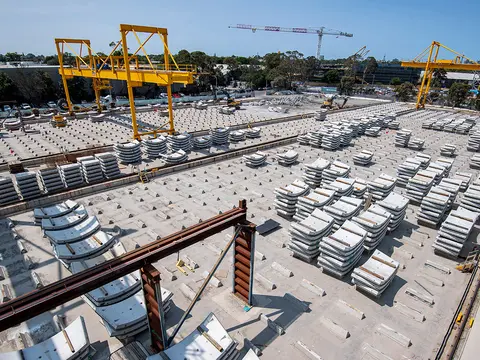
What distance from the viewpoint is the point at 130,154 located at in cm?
2219

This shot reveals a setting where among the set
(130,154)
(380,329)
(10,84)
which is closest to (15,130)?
(130,154)

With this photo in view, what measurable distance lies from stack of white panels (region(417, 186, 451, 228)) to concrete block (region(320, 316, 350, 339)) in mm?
8786

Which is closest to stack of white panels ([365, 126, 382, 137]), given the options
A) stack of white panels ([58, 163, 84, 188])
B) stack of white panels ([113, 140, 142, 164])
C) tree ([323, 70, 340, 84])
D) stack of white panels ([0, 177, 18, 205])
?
stack of white panels ([113, 140, 142, 164])

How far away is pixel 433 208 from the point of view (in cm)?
1433

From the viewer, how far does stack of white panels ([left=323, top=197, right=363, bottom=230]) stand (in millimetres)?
12815

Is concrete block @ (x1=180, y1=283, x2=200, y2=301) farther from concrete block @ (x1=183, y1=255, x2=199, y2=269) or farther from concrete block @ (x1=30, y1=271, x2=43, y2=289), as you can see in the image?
concrete block @ (x1=30, y1=271, x2=43, y2=289)

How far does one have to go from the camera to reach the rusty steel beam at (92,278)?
545 centimetres

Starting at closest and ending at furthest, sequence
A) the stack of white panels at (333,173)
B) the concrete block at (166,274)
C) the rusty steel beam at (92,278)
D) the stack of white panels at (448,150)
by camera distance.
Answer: the rusty steel beam at (92,278) < the concrete block at (166,274) < the stack of white panels at (333,173) < the stack of white panels at (448,150)

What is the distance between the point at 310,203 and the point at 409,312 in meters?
5.70

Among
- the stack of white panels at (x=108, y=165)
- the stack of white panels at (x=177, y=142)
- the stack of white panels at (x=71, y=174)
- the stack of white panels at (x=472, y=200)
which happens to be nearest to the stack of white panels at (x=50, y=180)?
the stack of white panels at (x=71, y=174)

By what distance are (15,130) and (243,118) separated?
90.6 feet

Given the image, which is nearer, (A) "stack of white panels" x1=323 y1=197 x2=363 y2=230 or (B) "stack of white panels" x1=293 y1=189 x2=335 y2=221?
(A) "stack of white panels" x1=323 y1=197 x2=363 y2=230

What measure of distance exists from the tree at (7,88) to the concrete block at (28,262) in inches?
2059

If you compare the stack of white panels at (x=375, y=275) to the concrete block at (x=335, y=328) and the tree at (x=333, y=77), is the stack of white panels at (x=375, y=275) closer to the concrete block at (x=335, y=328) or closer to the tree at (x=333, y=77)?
the concrete block at (x=335, y=328)
